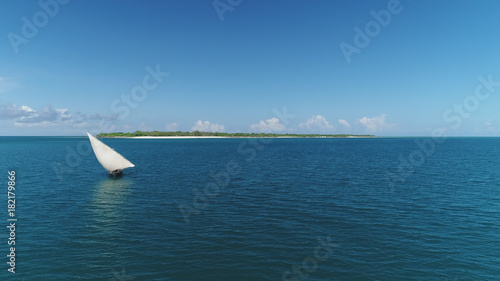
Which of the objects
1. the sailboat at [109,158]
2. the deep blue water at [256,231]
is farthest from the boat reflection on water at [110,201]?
the sailboat at [109,158]

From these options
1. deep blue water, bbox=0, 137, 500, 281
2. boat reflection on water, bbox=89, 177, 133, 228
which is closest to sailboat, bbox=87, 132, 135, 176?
boat reflection on water, bbox=89, 177, 133, 228

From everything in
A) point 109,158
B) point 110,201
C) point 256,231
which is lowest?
point 256,231

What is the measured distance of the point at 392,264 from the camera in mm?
22781

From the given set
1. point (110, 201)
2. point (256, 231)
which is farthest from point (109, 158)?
point (256, 231)

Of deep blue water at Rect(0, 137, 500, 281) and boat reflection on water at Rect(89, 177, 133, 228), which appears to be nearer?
deep blue water at Rect(0, 137, 500, 281)

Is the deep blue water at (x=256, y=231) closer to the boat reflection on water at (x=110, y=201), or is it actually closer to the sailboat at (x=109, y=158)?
the boat reflection on water at (x=110, y=201)

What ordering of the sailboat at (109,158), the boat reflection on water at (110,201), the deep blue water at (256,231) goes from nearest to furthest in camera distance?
1. the deep blue water at (256,231)
2. the boat reflection on water at (110,201)
3. the sailboat at (109,158)

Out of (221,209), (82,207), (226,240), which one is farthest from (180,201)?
(226,240)

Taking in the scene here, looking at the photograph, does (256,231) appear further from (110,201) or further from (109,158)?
(109,158)

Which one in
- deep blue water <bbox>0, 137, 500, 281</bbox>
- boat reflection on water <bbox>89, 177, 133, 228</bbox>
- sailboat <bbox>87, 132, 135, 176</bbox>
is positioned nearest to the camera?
deep blue water <bbox>0, 137, 500, 281</bbox>

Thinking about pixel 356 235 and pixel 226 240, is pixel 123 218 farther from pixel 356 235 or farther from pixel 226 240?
pixel 356 235

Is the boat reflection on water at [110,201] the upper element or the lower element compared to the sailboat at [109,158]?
lower

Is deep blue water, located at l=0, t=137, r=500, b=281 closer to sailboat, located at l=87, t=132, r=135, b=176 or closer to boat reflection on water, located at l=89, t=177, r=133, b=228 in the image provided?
boat reflection on water, located at l=89, t=177, r=133, b=228

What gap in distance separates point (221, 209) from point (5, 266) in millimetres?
23569
